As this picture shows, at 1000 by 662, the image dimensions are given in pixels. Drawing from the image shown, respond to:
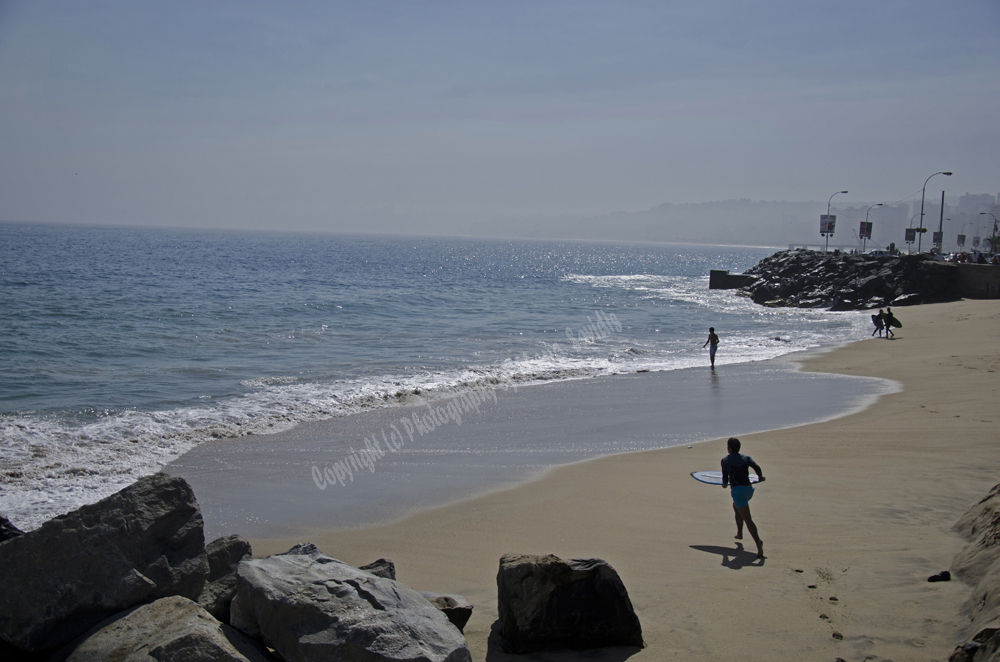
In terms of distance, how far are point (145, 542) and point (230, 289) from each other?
1602 inches

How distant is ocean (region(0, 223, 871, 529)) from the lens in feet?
37.9

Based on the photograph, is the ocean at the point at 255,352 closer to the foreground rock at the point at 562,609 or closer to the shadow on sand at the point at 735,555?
the foreground rock at the point at 562,609

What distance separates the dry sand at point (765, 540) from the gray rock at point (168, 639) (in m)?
1.80

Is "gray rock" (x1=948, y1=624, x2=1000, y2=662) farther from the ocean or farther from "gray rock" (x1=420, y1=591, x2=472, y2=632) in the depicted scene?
the ocean

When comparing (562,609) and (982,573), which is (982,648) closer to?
(982,573)

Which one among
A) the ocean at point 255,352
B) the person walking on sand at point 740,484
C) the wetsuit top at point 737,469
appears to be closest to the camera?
the person walking on sand at point 740,484

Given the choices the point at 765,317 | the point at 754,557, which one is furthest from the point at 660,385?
the point at 765,317

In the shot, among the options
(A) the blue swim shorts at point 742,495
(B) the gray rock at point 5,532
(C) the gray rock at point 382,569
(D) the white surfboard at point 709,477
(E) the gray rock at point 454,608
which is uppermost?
(B) the gray rock at point 5,532

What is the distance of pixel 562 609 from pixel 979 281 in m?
45.2

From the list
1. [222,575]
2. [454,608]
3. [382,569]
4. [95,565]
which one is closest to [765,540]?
[454,608]

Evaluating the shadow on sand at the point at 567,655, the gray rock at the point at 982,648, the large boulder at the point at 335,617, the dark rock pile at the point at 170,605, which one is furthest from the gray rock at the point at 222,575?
the gray rock at the point at 982,648

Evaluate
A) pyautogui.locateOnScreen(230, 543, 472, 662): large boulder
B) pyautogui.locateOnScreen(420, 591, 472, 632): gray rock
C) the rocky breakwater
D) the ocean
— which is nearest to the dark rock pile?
pyautogui.locateOnScreen(230, 543, 472, 662): large boulder

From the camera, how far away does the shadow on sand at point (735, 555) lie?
6.51 metres

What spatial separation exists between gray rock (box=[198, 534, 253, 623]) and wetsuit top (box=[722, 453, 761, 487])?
4.92 metres
